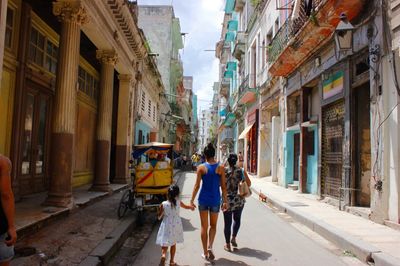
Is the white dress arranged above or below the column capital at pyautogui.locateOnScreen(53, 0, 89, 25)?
below

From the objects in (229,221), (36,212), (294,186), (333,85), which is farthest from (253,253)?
(294,186)

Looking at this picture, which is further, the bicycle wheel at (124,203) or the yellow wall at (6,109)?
the bicycle wheel at (124,203)

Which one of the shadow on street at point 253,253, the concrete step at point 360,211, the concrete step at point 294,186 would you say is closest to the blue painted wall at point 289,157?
the concrete step at point 294,186

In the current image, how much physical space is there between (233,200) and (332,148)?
7.56 meters

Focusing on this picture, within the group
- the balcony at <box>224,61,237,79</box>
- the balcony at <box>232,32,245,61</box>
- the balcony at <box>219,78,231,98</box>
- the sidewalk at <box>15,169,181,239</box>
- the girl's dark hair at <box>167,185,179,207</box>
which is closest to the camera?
the girl's dark hair at <box>167,185,179,207</box>

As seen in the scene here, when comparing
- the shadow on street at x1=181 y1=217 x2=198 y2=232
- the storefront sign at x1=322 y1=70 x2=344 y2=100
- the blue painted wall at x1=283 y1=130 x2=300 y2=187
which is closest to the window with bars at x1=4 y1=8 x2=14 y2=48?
the shadow on street at x1=181 y1=217 x2=198 y2=232

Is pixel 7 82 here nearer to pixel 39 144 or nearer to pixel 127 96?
pixel 39 144

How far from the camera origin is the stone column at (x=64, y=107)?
958 centimetres

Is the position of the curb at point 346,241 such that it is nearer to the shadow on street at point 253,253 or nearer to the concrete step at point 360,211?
the concrete step at point 360,211

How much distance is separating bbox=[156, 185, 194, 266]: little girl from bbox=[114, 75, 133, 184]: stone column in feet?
38.6

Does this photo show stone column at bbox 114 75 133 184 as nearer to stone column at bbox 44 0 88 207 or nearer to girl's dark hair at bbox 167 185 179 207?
stone column at bbox 44 0 88 207

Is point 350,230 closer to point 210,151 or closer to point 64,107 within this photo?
point 210,151

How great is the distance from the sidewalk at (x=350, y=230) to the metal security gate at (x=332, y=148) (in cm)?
70

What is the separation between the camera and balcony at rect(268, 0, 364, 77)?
10.9 meters
